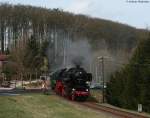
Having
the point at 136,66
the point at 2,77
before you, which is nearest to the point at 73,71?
the point at 136,66

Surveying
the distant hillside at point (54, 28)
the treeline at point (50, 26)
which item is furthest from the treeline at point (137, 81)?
the treeline at point (50, 26)

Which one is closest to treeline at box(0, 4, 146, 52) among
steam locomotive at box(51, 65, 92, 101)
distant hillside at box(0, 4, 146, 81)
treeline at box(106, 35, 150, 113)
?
distant hillside at box(0, 4, 146, 81)

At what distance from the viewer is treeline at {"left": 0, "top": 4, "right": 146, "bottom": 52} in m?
126

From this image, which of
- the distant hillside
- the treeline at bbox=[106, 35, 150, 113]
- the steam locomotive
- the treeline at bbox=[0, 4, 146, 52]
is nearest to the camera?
the treeline at bbox=[106, 35, 150, 113]

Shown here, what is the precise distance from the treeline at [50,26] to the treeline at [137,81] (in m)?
78.4

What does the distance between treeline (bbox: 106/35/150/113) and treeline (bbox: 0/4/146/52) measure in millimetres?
78354

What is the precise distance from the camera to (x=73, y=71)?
42.1 metres

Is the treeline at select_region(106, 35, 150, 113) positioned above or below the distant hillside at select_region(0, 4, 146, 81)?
below

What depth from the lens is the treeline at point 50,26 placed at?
412 feet

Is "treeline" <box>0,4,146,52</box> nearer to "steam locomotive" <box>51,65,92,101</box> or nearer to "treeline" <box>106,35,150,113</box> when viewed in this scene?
"treeline" <box>106,35,150,113</box>

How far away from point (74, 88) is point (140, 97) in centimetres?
575

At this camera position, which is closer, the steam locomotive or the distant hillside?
the steam locomotive

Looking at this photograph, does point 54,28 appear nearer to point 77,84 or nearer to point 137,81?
point 77,84

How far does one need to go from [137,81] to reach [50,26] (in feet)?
315
